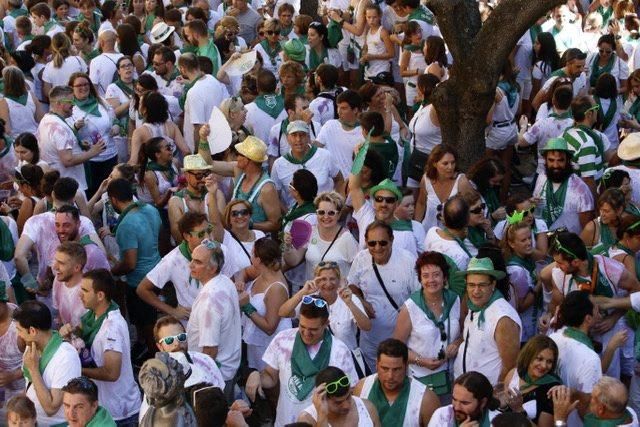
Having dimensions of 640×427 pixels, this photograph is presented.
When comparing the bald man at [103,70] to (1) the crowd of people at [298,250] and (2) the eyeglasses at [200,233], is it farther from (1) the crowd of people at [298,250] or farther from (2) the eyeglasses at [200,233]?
(2) the eyeglasses at [200,233]

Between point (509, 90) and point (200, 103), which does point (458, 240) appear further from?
point (509, 90)

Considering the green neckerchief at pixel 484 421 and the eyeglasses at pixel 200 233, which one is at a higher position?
the green neckerchief at pixel 484 421

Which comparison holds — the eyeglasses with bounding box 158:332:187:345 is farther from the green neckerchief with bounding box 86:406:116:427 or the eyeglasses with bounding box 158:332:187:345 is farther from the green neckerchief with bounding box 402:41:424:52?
the green neckerchief with bounding box 402:41:424:52

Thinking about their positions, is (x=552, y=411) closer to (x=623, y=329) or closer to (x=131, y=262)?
(x=623, y=329)

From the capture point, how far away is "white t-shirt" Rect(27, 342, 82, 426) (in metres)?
6.42

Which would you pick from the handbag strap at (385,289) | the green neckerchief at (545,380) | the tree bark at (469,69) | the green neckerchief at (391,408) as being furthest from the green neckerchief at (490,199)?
the green neckerchief at (391,408)

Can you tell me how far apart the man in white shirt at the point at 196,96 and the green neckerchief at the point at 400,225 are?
321cm

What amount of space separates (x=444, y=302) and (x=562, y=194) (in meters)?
2.36

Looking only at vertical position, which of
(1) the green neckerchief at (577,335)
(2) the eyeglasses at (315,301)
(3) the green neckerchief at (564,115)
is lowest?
(2) the eyeglasses at (315,301)

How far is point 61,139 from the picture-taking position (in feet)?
32.6

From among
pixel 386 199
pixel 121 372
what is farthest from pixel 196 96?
pixel 121 372

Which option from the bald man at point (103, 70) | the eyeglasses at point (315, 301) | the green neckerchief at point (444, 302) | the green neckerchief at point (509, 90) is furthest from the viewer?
the bald man at point (103, 70)

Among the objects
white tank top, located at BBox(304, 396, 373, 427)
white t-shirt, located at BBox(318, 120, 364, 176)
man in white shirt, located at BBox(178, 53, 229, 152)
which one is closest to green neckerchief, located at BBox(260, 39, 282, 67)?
man in white shirt, located at BBox(178, 53, 229, 152)

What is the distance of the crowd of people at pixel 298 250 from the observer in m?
6.44
